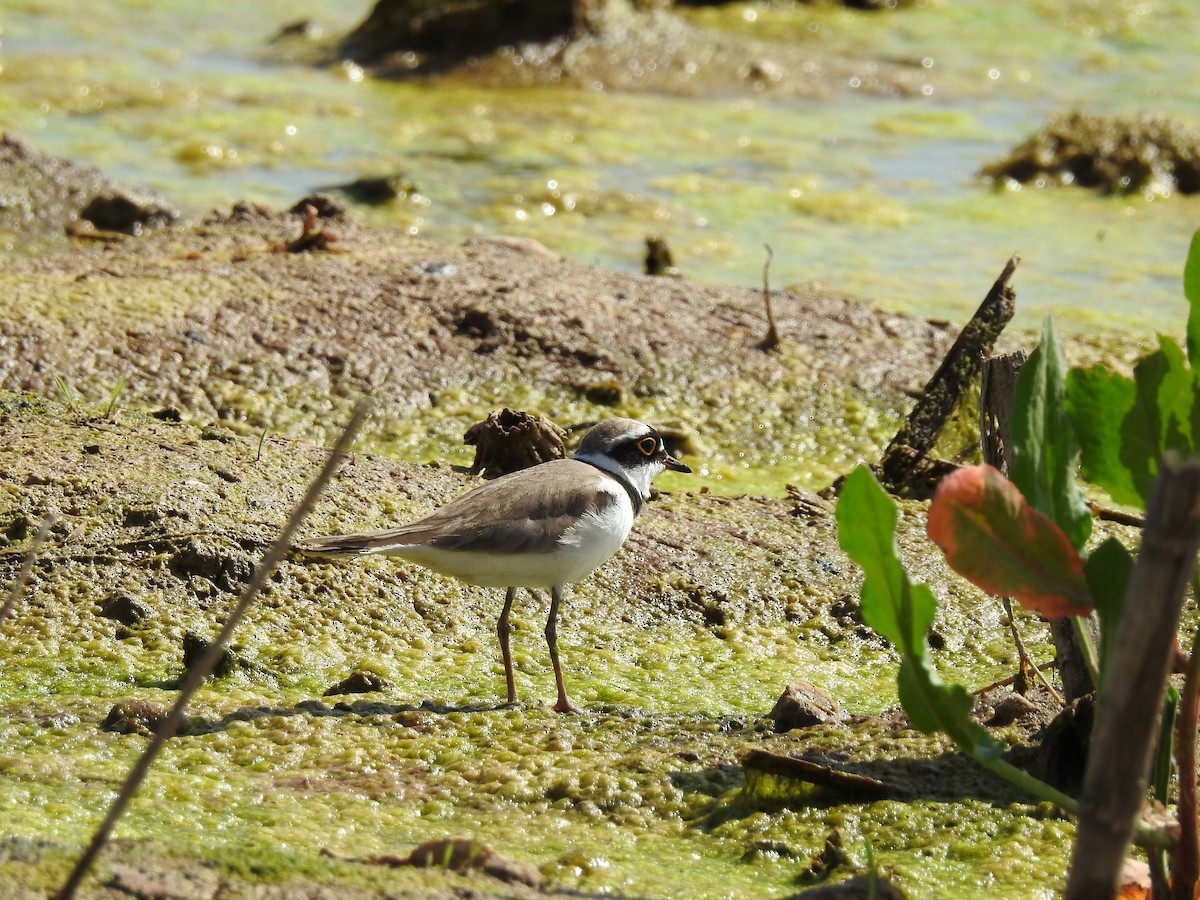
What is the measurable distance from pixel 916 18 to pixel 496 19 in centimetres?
512

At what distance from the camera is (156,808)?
3158mm

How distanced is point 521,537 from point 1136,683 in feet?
7.35

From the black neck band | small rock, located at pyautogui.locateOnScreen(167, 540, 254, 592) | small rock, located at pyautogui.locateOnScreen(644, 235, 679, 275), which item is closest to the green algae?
small rock, located at pyautogui.locateOnScreen(167, 540, 254, 592)

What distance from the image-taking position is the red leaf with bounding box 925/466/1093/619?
2.79 metres

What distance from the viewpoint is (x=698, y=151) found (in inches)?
464

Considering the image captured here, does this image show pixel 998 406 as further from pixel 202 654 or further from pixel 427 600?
pixel 202 654

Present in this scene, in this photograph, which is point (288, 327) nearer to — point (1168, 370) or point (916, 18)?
point (1168, 370)

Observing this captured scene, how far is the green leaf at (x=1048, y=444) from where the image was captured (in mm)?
2947

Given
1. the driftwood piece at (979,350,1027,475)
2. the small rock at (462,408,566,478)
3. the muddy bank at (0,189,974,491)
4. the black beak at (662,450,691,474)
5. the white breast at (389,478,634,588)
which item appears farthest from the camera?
the muddy bank at (0,189,974,491)

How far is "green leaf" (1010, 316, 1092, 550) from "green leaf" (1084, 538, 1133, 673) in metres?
0.16

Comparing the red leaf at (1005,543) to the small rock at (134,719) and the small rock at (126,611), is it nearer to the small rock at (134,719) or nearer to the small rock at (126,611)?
the small rock at (134,719)

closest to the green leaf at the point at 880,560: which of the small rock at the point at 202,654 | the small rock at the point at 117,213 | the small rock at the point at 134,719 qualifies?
the small rock at the point at 134,719

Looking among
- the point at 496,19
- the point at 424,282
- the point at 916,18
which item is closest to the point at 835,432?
the point at 424,282

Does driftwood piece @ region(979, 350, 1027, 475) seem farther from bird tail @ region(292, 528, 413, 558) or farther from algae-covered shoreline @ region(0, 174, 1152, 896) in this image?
bird tail @ region(292, 528, 413, 558)
